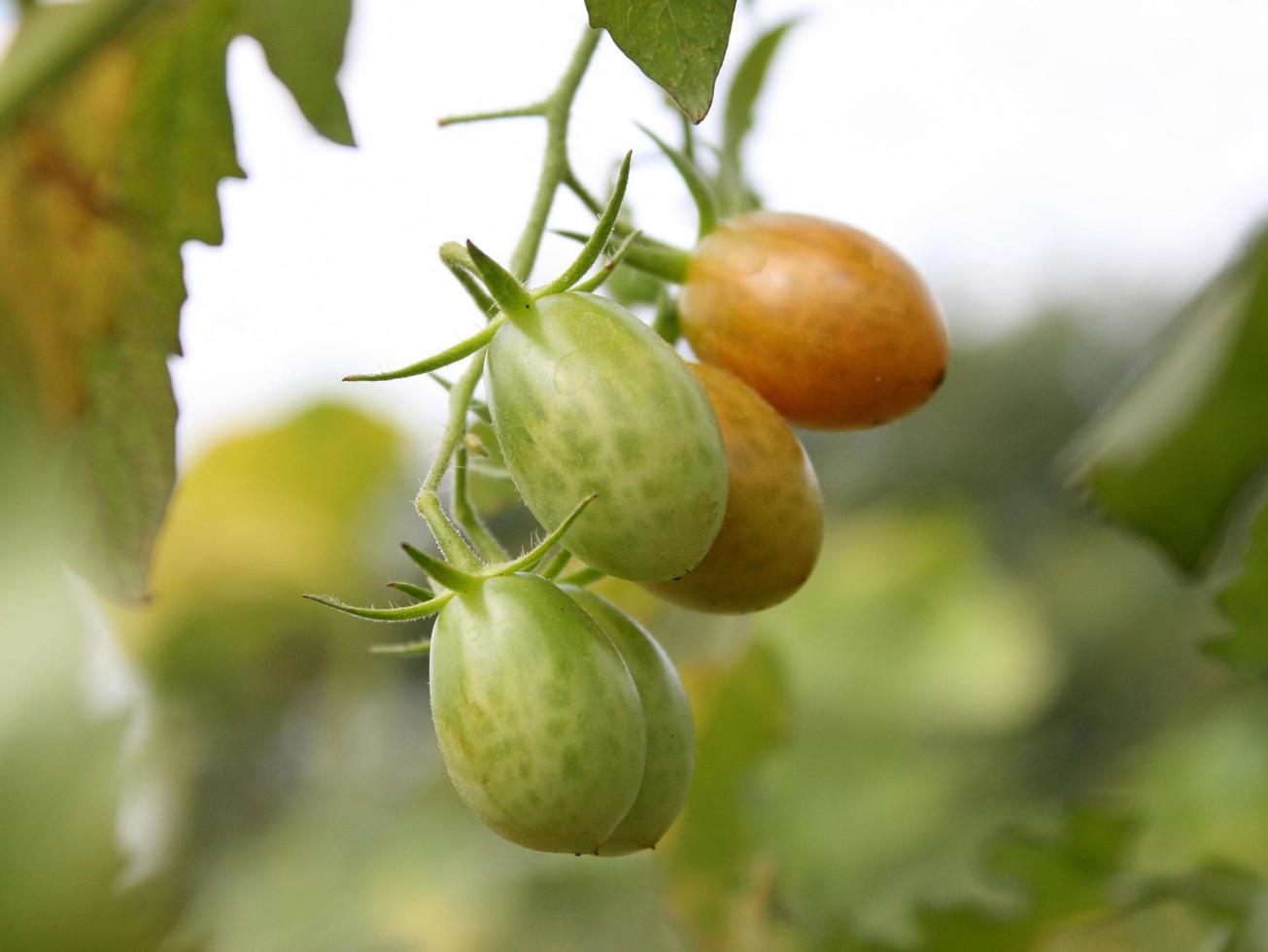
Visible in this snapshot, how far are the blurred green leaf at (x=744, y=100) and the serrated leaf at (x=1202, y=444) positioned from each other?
14.7 inches

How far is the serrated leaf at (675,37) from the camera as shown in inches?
25.4

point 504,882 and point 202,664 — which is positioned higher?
point 504,882

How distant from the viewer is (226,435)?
294cm

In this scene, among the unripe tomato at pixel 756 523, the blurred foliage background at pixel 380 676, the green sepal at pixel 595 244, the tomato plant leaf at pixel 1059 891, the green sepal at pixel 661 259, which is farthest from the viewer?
the tomato plant leaf at pixel 1059 891

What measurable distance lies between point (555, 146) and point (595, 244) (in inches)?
7.2

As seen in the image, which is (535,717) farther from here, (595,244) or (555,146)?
(555,146)

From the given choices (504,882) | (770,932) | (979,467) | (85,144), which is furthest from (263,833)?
(979,467)

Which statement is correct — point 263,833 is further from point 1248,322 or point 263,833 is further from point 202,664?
point 1248,322

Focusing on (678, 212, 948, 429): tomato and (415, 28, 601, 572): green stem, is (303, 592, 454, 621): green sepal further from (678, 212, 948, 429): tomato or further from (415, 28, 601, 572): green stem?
(678, 212, 948, 429): tomato

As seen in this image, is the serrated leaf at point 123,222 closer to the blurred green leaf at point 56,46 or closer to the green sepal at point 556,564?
the blurred green leaf at point 56,46

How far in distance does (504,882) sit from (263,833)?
1427 millimetres

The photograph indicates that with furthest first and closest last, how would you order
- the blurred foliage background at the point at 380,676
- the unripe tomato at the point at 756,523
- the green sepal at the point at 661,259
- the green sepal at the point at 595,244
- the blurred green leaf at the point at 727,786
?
1. the blurred green leaf at the point at 727,786
2. the blurred foliage background at the point at 380,676
3. the green sepal at the point at 661,259
4. the unripe tomato at the point at 756,523
5. the green sepal at the point at 595,244

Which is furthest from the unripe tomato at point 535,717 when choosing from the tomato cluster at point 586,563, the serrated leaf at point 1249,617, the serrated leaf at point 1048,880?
the serrated leaf at point 1048,880

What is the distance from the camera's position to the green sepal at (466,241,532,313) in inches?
25.0
